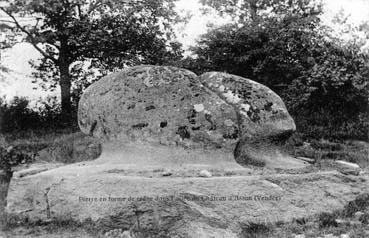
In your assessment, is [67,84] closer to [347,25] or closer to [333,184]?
[347,25]

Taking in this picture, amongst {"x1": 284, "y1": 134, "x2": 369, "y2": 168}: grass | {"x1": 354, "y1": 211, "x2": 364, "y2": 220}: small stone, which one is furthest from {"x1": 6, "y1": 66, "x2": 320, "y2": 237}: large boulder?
{"x1": 284, "y1": 134, "x2": 369, "y2": 168}: grass

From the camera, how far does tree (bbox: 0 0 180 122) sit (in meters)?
13.8

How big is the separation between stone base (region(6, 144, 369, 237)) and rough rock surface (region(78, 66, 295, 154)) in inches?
13.4

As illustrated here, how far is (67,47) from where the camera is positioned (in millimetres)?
14328

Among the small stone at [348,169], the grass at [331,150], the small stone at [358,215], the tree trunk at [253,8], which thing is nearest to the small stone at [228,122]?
the small stone at [348,169]

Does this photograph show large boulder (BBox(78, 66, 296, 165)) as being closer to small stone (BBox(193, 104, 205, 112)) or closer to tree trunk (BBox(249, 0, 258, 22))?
small stone (BBox(193, 104, 205, 112))

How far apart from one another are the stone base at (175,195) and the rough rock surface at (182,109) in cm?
34

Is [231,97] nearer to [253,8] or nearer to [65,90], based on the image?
[65,90]

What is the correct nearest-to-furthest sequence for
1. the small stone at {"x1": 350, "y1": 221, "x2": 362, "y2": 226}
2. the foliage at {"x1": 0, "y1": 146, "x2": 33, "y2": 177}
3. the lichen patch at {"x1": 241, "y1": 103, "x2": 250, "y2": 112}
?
the small stone at {"x1": 350, "y1": 221, "x2": 362, "y2": 226}
the lichen patch at {"x1": 241, "y1": 103, "x2": 250, "y2": 112}
the foliage at {"x1": 0, "y1": 146, "x2": 33, "y2": 177}

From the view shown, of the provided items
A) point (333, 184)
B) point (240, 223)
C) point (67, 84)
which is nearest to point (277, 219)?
point (240, 223)

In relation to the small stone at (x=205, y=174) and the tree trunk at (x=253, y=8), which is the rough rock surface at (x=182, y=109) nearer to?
the small stone at (x=205, y=174)

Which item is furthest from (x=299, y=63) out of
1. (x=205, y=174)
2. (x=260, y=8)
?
(x=205, y=174)

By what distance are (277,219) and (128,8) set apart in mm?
9560

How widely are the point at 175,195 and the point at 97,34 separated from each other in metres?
8.93
